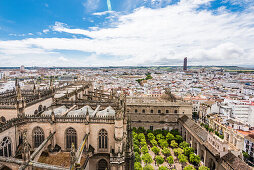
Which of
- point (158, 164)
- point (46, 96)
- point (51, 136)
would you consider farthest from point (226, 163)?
point (46, 96)

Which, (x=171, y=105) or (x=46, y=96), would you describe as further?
(x=171, y=105)

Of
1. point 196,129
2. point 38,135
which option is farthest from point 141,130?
point 38,135

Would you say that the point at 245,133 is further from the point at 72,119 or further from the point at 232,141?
the point at 72,119

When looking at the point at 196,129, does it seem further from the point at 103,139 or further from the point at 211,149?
the point at 103,139

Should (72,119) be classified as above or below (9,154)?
above

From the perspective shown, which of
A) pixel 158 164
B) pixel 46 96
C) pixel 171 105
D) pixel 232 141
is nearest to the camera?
pixel 46 96

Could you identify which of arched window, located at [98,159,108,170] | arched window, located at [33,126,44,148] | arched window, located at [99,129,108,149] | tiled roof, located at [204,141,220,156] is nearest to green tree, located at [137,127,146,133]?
tiled roof, located at [204,141,220,156]
